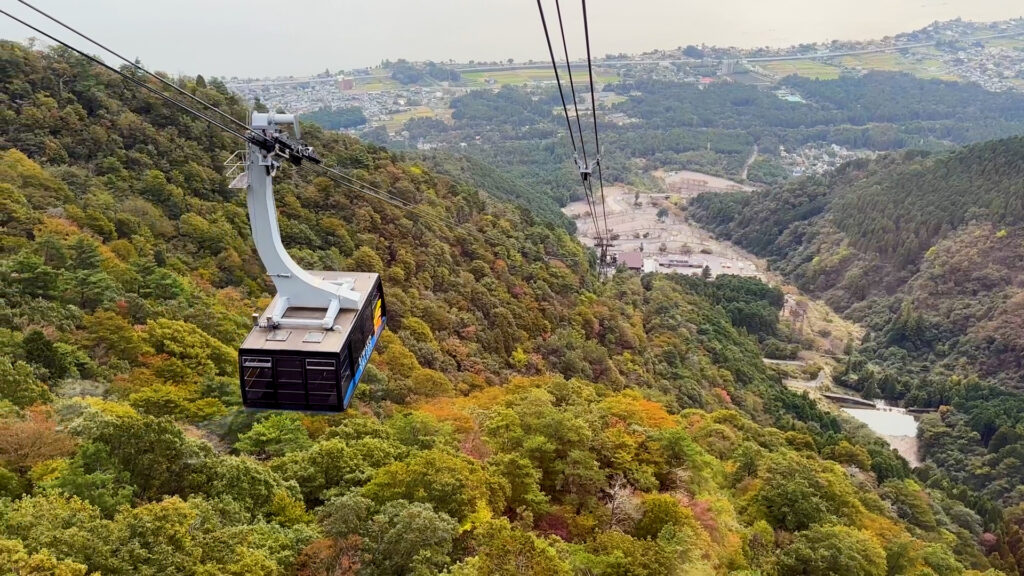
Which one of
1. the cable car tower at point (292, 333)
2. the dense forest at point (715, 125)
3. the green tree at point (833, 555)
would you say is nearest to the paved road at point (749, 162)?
the dense forest at point (715, 125)

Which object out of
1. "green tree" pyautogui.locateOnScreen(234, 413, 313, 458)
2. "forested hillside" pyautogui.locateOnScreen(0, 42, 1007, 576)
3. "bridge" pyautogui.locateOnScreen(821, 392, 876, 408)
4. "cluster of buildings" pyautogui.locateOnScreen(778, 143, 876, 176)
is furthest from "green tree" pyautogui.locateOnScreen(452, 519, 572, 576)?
"cluster of buildings" pyautogui.locateOnScreen(778, 143, 876, 176)

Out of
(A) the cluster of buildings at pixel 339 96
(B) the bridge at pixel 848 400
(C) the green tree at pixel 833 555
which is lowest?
(B) the bridge at pixel 848 400

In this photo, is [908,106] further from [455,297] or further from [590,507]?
[590,507]

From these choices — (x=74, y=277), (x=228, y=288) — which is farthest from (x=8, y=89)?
(x=74, y=277)

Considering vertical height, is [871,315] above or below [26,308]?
below

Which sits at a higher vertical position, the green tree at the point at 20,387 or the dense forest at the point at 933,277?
the green tree at the point at 20,387

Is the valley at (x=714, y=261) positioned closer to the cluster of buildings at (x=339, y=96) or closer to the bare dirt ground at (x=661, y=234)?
the bare dirt ground at (x=661, y=234)

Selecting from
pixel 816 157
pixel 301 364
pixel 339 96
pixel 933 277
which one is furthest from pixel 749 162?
pixel 301 364

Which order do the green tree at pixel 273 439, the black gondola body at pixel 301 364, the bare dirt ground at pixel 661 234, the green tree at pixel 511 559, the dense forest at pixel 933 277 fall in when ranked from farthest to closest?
the bare dirt ground at pixel 661 234, the dense forest at pixel 933 277, the green tree at pixel 273 439, the green tree at pixel 511 559, the black gondola body at pixel 301 364
